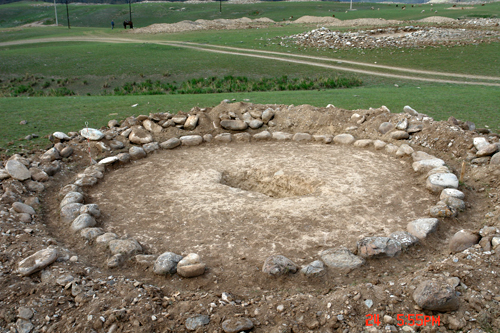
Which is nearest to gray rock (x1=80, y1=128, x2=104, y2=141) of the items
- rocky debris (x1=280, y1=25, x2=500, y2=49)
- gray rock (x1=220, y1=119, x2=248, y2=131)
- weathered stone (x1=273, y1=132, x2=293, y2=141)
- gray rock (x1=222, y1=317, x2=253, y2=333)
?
gray rock (x1=220, y1=119, x2=248, y2=131)

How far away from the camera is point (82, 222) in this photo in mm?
5727

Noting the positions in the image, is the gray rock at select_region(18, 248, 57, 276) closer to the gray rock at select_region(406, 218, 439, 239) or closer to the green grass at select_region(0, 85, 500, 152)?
the green grass at select_region(0, 85, 500, 152)

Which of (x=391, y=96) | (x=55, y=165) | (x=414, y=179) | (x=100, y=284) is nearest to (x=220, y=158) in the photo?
(x=55, y=165)

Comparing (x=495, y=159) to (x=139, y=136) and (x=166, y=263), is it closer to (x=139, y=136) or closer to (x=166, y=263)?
(x=166, y=263)

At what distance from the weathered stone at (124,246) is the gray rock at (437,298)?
3.37 meters

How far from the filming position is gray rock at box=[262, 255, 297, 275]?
4.49 metres

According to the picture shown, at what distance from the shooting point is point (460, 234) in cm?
498

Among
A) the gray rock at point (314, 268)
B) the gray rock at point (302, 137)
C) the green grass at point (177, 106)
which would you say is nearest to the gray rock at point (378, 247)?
the gray rock at point (314, 268)

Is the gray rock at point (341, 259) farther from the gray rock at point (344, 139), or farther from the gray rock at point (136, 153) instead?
the gray rock at point (136, 153)

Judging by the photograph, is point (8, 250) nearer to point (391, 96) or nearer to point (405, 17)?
point (391, 96)

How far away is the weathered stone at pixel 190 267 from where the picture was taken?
4.57 metres

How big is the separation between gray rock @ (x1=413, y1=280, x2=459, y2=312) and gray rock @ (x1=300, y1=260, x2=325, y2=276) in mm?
1058
